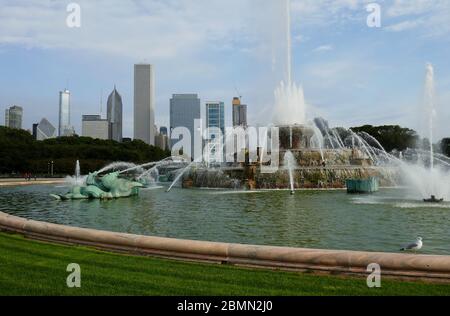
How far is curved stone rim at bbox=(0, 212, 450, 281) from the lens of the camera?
8.12 m

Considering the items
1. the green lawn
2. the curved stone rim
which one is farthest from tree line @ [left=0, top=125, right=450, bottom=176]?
the green lawn

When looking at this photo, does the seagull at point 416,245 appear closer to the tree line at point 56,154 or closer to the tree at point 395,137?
the tree line at point 56,154

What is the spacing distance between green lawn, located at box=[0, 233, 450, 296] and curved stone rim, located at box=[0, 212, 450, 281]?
0.30 m

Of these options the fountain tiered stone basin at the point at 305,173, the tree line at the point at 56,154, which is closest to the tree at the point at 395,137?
the tree line at the point at 56,154

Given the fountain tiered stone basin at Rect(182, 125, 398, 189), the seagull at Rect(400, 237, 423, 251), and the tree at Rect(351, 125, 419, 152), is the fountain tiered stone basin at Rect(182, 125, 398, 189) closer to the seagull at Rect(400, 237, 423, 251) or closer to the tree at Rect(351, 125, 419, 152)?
the seagull at Rect(400, 237, 423, 251)

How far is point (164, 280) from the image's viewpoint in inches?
314

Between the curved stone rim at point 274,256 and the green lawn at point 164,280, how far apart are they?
1.00 ft

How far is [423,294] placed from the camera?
285 inches

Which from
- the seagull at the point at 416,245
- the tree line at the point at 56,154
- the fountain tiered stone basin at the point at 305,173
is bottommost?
the seagull at the point at 416,245

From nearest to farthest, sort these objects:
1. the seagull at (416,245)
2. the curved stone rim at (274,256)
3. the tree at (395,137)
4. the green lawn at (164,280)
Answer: the green lawn at (164,280) < the curved stone rim at (274,256) < the seagull at (416,245) < the tree at (395,137)

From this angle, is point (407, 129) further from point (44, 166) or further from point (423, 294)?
point (423, 294)

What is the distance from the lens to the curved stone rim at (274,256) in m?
8.12

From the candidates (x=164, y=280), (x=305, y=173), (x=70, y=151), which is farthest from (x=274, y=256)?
(x=70, y=151)
